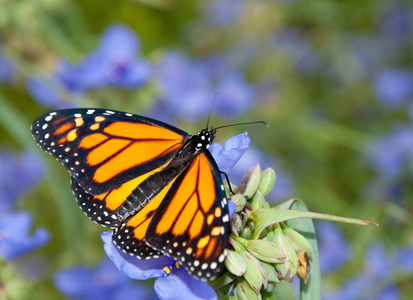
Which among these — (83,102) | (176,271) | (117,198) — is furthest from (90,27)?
(176,271)

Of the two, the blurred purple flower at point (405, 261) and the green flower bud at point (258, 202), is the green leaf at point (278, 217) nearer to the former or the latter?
the green flower bud at point (258, 202)

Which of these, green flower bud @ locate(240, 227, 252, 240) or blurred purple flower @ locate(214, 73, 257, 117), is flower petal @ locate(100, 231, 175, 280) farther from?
blurred purple flower @ locate(214, 73, 257, 117)

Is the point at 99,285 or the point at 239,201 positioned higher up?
the point at 239,201

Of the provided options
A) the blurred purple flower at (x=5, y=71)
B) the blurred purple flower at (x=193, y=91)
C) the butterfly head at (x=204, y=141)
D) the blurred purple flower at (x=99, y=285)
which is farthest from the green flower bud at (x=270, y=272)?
the blurred purple flower at (x=5, y=71)

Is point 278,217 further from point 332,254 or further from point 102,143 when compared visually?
point 332,254

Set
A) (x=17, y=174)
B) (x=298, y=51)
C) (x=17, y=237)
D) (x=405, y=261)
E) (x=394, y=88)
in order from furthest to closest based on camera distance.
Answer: (x=298, y=51) → (x=394, y=88) → (x=17, y=174) → (x=405, y=261) → (x=17, y=237)

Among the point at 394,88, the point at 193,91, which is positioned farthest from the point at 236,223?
the point at 394,88

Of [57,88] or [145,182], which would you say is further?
[57,88]
